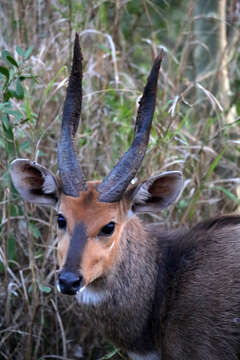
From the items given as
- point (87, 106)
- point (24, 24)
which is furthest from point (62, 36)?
point (87, 106)

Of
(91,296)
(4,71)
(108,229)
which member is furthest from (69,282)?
(4,71)

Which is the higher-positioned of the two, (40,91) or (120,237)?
(40,91)

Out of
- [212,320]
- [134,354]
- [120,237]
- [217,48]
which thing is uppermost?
[217,48]

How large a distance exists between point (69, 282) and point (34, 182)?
108 cm

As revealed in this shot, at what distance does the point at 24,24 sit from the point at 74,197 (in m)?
2.94

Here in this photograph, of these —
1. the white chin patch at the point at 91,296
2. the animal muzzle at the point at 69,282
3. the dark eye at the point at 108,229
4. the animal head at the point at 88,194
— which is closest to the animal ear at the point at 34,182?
the animal head at the point at 88,194

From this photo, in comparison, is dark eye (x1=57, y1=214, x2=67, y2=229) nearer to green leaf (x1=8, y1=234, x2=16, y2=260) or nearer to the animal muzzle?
the animal muzzle

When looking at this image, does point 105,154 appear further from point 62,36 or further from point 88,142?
point 62,36

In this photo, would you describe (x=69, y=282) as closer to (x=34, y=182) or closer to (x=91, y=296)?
(x=91, y=296)

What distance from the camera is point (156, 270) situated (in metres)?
4.62

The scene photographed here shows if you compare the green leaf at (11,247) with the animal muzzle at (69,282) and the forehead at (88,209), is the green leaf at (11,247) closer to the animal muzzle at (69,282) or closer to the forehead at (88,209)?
the forehead at (88,209)

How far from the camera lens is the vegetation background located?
5.26 meters

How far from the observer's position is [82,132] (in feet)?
20.7

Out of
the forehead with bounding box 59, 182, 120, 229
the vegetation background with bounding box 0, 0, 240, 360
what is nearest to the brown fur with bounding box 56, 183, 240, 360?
the forehead with bounding box 59, 182, 120, 229
